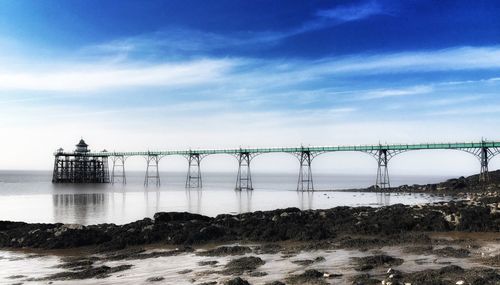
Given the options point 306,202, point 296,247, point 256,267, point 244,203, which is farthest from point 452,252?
point 306,202

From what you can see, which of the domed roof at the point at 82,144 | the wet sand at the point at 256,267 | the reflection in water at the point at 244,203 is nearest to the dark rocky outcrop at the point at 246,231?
the wet sand at the point at 256,267

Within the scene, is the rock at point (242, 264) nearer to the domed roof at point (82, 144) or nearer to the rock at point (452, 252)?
the rock at point (452, 252)

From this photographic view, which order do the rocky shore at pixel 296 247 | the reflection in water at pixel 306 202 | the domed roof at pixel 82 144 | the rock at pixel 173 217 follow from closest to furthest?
the rocky shore at pixel 296 247
the rock at pixel 173 217
the reflection in water at pixel 306 202
the domed roof at pixel 82 144

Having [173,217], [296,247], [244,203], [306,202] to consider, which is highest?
[173,217]

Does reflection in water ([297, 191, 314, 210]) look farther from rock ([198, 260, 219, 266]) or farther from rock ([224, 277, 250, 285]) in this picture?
rock ([224, 277, 250, 285])

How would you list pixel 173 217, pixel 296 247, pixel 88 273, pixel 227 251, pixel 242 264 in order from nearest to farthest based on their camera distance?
pixel 88 273 < pixel 242 264 < pixel 227 251 < pixel 296 247 < pixel 173 217

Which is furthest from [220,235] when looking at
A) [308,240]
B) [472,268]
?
[472,268]

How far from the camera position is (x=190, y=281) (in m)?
11.5

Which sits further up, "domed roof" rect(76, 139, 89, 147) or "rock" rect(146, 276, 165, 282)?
"domed roof" rect(76, 139, 89, 147)

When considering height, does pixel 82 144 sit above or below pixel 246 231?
above

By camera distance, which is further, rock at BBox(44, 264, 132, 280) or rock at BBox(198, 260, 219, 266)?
rock at BBox(198, 260, 219, 266)

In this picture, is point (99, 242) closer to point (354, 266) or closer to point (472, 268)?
point (354, 266)

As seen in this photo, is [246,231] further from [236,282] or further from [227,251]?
[236,282]

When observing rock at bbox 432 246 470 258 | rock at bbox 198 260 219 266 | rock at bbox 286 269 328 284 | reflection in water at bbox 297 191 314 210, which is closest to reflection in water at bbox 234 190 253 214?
reflection in water at bbox 297 191 314 210
